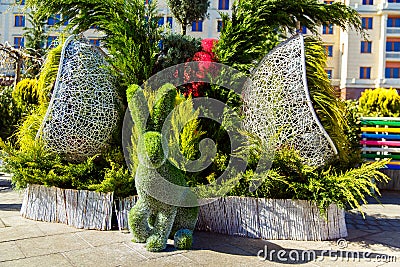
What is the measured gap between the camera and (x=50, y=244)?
169 inches

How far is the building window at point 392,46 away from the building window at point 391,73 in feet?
5.07

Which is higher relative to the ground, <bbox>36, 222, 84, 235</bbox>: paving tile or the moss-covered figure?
the moss-covered figure

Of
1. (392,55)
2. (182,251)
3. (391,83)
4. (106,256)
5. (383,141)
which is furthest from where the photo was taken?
(392,55)

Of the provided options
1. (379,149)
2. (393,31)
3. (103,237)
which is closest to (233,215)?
(103,237)

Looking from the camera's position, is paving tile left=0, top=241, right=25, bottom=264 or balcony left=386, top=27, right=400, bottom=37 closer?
paving tile left=0, top=241, right=25, bottom=264

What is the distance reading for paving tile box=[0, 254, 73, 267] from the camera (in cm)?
368

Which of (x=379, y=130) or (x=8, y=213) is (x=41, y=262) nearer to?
(x=8, y=213)

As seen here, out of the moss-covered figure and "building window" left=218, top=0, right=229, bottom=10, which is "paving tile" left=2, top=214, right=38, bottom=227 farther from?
"building window" left=218, top=0, right=229, bottom=10

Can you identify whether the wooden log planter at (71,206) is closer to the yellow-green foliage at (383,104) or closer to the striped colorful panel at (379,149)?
the striped colorful panel at (379,149)

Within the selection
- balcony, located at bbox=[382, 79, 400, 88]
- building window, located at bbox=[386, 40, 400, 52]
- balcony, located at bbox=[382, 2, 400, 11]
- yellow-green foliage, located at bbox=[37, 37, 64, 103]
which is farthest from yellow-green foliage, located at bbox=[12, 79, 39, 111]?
building window, located at bbox=[386, 40, 400, 52]

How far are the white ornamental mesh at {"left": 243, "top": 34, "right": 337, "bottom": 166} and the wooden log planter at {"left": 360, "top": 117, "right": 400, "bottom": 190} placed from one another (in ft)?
15.1

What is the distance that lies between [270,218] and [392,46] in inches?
1212

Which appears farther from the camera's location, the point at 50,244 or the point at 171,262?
the point at 50,244

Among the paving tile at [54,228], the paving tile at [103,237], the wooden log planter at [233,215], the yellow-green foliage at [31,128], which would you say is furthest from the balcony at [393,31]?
the paving tile at [54,228]
